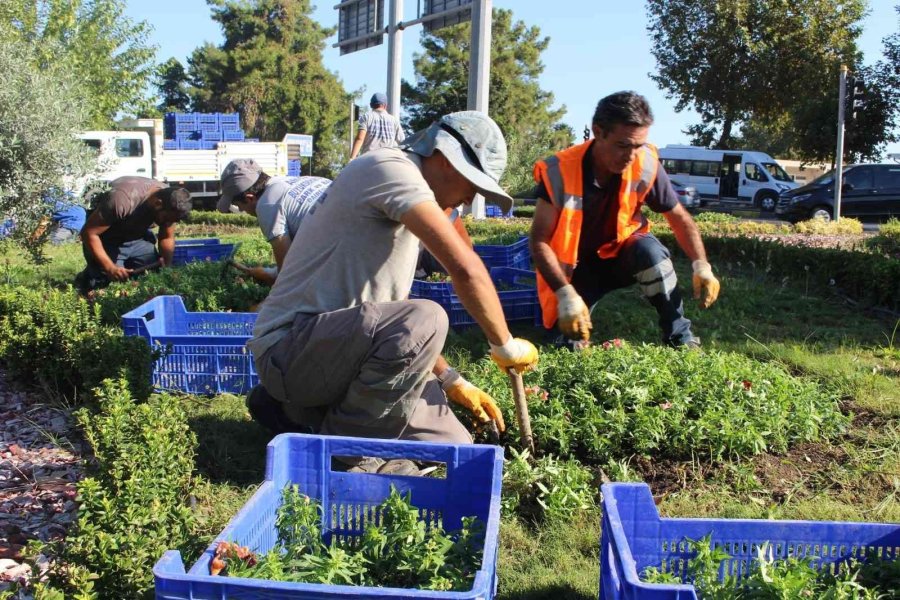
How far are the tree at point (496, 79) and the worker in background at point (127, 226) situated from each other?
3453cm

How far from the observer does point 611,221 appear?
16.8 feet

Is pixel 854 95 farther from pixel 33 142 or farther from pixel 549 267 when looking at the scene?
pixel 33 142

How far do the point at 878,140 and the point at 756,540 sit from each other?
109ft

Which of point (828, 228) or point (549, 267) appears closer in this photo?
point (549, 267)

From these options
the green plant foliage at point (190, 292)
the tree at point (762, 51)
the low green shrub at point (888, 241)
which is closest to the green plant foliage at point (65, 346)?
the green plant foliage at point (190, 292)

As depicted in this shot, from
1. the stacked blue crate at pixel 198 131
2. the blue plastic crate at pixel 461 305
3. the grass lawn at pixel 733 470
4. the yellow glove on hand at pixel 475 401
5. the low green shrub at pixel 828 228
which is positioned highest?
the stacked blue crate at pixel 198 131

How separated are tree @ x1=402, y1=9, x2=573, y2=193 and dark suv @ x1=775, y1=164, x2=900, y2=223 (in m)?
20.6

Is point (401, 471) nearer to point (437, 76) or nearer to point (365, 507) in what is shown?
point (365, 507)

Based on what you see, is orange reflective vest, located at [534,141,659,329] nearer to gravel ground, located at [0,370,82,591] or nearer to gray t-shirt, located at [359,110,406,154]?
gravel ground, located at [0,370,82,591]

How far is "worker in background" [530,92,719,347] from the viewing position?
4652mm

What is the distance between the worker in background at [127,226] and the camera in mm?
6953

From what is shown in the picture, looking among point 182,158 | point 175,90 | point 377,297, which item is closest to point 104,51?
point 182,158

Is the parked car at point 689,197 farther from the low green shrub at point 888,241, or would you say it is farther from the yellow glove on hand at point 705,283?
the yellow glove on hand at point 705,283

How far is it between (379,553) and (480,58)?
12900 millimetres
